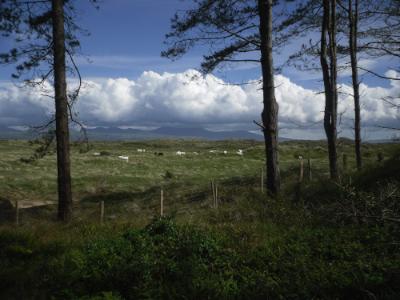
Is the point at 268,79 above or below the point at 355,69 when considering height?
below

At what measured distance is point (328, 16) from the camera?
18.6m

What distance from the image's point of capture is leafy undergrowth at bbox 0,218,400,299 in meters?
6.68

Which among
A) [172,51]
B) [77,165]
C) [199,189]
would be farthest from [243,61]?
[77,165]

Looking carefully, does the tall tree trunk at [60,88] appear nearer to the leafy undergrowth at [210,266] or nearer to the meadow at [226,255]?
the meadow at [226,255]

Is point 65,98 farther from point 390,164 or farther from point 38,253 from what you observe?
point 390,164

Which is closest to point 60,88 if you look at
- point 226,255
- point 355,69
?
point 226,255

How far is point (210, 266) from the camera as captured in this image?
778 cm

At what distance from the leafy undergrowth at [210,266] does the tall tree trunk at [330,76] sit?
10590 mm

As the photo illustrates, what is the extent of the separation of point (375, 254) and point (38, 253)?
6618mm

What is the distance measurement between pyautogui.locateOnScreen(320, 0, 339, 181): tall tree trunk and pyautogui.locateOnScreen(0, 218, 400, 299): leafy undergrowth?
1059 centimetres

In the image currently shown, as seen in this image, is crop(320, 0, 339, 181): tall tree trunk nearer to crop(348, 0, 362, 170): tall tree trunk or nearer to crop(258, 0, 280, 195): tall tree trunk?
crop(348, 0, 362, 170): tall tree trunk

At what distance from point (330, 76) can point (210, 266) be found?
1334 centimetres

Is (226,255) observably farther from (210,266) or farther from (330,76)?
(330,76)

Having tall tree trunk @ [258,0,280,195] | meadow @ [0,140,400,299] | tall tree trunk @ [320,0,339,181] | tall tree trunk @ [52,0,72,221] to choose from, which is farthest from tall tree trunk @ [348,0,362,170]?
tall tree trunk @ [52,0,72,221]
